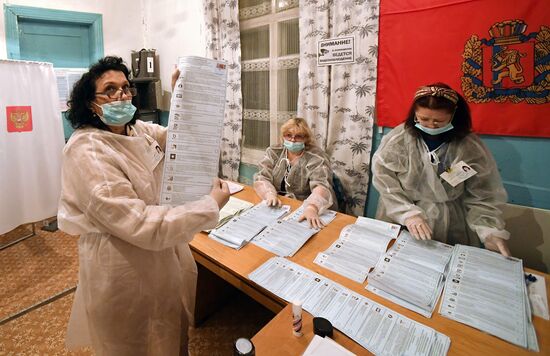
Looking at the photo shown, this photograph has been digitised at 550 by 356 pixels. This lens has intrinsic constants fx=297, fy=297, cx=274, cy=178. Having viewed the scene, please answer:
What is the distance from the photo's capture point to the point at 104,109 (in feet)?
3.36

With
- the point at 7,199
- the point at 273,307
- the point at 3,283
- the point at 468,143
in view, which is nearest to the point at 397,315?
the point at 273,307

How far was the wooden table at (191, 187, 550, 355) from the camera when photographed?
2.77 feet

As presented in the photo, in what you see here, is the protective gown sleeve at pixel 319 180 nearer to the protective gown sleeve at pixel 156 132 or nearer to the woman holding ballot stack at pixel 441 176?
the woman holding ballot stack at pixel 441 176

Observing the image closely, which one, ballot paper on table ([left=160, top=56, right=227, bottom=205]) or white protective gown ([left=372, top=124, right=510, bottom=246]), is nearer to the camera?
ballot paper on table ([left=160, top=56, right=227, bottom=205])

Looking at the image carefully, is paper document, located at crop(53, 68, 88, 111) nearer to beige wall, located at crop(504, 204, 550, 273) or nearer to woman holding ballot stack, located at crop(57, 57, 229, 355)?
woman holding ballot stack, located at crop(57, 57, 229, 355)

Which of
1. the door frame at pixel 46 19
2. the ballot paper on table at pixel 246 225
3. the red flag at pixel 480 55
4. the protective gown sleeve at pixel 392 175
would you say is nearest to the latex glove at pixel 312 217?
the ballot paper on table at pixel 246 225

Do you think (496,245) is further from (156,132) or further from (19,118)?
(19,118)

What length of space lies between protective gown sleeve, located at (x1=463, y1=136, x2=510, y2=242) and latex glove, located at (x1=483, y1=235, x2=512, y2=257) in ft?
0.14

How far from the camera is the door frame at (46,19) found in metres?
3.07

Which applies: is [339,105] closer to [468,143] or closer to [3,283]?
[468,143]

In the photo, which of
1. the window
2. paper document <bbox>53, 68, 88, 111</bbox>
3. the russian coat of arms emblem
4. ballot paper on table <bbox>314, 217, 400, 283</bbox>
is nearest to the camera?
ballot paper on table <bbox>314, 217, 400, 283</bbox>

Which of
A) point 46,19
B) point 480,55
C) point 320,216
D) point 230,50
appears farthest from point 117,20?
point 480,55

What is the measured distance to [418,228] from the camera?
1374 millimetres

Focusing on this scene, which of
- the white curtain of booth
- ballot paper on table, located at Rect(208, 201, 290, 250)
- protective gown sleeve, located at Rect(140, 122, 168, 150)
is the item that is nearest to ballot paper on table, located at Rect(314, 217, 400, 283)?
ballot paper on table, located at Rect(208, 201, 290, 250)
